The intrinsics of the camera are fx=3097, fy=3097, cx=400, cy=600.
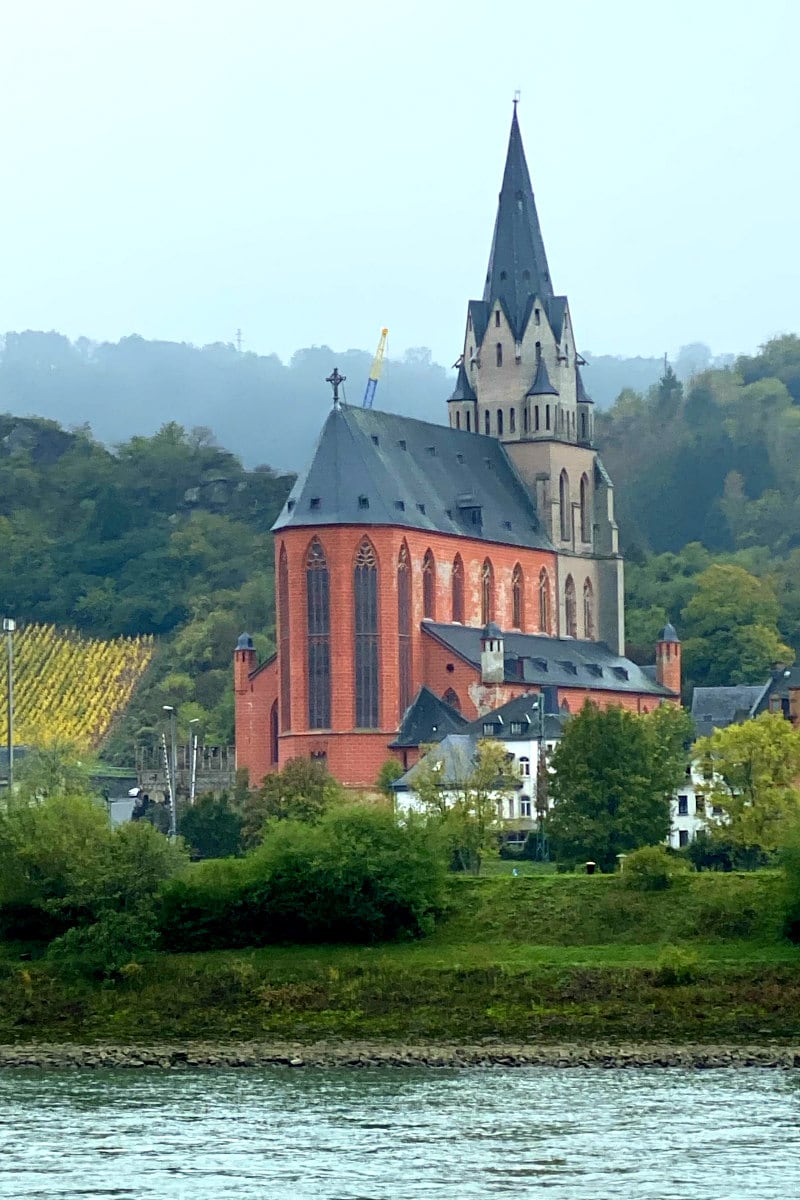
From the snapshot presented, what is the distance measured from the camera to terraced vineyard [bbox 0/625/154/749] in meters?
170

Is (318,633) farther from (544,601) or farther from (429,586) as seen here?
(544,601)

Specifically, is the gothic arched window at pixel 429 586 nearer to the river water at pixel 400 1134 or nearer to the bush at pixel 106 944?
the bush at pixel 106 944

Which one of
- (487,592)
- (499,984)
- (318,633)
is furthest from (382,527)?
(499,984)

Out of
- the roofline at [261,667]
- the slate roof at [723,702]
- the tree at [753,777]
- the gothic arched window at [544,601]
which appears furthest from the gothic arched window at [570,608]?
the tree at [753,777]

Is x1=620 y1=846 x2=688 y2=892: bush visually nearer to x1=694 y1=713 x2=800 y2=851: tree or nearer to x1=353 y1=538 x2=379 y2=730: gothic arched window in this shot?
x1=694 y1=713 x2=800 y2=851: tree

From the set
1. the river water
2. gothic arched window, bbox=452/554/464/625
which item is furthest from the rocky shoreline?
gothic arched window, bbox=452/554/464/625

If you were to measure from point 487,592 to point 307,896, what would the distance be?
6656cm

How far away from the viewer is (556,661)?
147875mm

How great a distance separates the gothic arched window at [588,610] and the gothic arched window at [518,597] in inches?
257

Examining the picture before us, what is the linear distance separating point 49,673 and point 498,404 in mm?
35636

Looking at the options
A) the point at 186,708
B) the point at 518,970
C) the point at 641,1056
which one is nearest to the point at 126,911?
the point at 518,970

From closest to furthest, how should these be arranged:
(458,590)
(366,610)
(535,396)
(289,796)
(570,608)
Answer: (289,796)
(366,610)
(458,590)
(570,608)
(535,396)

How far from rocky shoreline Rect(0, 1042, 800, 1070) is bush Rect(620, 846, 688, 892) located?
1306 cm

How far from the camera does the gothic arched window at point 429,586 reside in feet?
471
